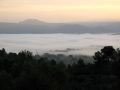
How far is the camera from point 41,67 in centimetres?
1989

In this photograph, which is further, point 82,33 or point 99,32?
point 82,33

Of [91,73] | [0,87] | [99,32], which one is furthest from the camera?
[99,32]

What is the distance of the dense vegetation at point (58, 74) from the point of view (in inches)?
661

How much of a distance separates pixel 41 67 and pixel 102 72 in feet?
32.2

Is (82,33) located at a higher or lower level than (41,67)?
higher

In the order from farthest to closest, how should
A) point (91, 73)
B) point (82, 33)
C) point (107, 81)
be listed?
point (82, 33) → point (91, 73) → point (107, 81)

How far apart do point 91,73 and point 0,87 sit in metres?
13.2

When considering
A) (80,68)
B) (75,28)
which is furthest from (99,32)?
(80,68)

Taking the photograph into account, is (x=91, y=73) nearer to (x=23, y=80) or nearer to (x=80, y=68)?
(x=80, y=68)

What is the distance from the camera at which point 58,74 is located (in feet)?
64.7

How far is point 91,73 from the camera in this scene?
28391mm

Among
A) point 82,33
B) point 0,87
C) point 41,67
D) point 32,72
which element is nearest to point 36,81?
point 32,72

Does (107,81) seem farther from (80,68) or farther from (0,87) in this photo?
(0,87)

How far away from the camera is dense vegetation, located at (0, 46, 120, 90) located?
16781 mm
